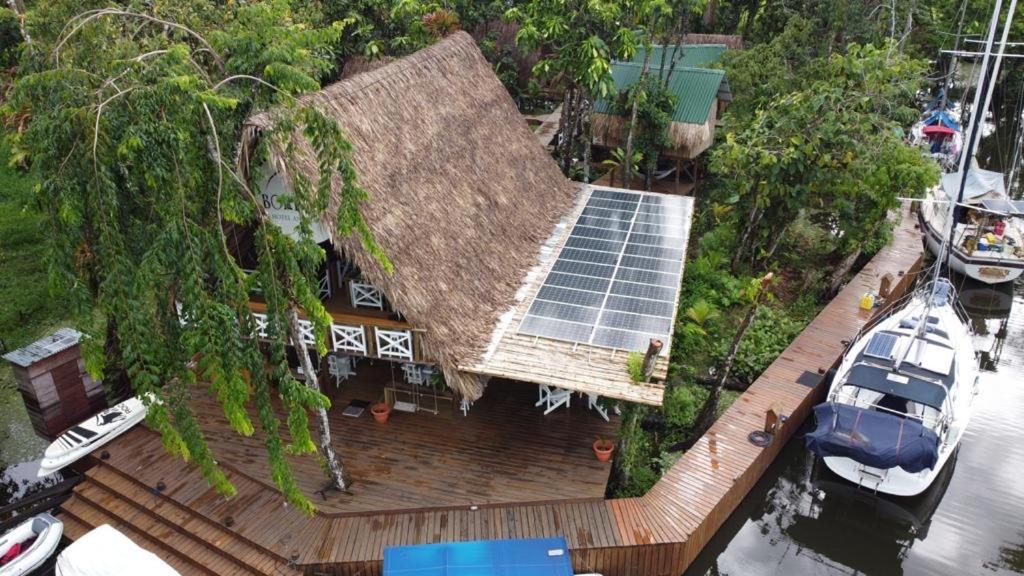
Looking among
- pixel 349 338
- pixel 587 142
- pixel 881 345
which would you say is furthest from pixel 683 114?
pixel 349 338

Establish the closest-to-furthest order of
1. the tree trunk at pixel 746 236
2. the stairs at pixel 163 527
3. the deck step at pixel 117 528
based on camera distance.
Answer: the stairs at pixel 163 527 → the deck step at pixel 117 528 → the tree trunk at pixel 746 236

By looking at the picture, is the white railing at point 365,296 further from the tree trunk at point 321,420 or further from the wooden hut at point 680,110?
the wooden hut at point 680,110

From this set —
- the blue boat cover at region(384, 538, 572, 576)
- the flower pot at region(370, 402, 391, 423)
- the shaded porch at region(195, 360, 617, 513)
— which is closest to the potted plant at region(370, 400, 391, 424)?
the flower pot at region(370, 402, 391, 423)

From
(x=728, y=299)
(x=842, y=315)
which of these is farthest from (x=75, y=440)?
(x=842, y=315)

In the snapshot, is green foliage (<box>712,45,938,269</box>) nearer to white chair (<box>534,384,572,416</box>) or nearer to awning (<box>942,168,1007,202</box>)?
awning (<box>942,168,1007,202</box>)

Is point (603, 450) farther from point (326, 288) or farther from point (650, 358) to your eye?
point (326, 288)

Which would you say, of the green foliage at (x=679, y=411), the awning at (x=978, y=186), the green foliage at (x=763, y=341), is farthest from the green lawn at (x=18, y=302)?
the awning at (x=978, y=186)
